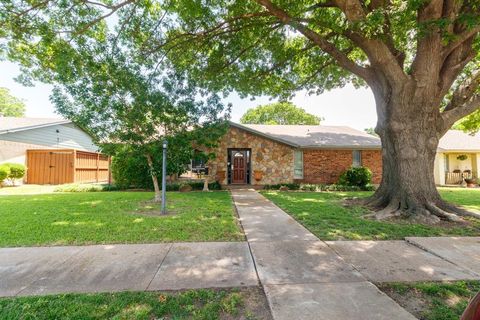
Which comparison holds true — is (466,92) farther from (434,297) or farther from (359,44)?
(434,297)

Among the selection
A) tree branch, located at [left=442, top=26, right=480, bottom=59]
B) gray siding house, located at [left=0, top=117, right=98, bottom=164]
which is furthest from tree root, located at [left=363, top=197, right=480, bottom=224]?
gray siding house, located at [left=0, top=117, right=98, bottom=164]

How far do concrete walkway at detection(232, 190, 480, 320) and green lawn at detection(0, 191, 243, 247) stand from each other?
1.10 m

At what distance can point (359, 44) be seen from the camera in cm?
753

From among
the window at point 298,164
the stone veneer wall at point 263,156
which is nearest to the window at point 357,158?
the window at point 298,164

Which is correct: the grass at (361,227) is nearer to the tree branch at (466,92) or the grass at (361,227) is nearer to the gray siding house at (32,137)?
the tree branch at (466,92)

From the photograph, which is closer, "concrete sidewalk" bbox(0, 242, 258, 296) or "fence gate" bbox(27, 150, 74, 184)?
"concrete sidewalk" bbox(0, 242, 258, 296)

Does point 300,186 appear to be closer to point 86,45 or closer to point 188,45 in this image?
point 188,45

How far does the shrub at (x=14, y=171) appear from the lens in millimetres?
13666

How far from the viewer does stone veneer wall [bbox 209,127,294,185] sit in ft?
45.9

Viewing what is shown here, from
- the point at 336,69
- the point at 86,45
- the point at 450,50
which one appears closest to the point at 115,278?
the point at 86,45

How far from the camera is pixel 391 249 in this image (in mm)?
4109

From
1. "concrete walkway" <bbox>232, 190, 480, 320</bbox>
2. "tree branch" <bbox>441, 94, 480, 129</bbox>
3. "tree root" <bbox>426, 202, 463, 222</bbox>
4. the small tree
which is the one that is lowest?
"concrete walkway" <bbox>232, 190, 480, 320</bbox>

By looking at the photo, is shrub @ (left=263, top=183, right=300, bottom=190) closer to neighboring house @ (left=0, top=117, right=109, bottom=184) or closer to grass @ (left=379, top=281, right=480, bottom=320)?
grass @ (left=379, top=281, right=480, bottom=320)

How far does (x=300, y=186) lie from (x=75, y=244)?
1136 cm
